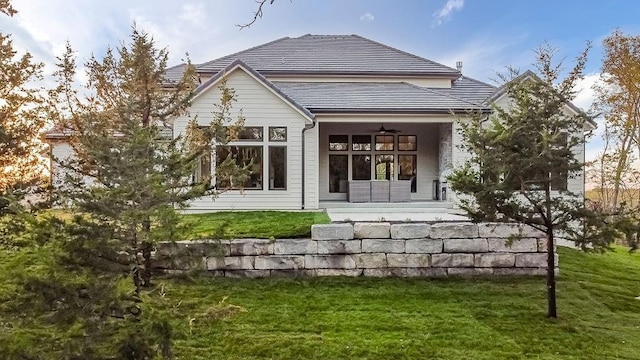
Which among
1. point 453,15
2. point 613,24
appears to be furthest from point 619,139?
point 453,15

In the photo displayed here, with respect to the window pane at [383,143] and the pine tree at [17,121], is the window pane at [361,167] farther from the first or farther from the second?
the pine tree at [17,121]

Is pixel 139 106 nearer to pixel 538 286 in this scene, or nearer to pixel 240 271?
pixel 240 271

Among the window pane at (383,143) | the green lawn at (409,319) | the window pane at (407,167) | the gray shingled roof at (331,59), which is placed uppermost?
the gray shingled roof at (331,59)

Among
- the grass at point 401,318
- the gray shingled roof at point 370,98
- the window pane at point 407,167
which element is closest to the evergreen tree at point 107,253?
the grass at point 401,318

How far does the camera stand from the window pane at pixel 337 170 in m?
16.2

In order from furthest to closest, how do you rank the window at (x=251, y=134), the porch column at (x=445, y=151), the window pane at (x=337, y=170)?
the window pane at (x=337, y=170) → the porch column at (x=445, y=151) → the window at (x=251, y=134)

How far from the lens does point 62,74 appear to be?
8.02 metres

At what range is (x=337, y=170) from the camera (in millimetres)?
16312

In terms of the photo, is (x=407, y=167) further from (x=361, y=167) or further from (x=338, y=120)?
(x=338, y=120)

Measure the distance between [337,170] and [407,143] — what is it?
2872 millimetres

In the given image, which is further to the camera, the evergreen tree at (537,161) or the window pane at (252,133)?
the window pane at (252,133)

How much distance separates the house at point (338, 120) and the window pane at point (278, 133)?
30mm

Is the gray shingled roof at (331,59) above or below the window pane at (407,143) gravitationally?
above

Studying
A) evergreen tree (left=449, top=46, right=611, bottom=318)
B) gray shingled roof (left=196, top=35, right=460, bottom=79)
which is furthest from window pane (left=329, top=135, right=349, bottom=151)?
evergreen tree (left=449, top=46, right=611, bottom=318)
